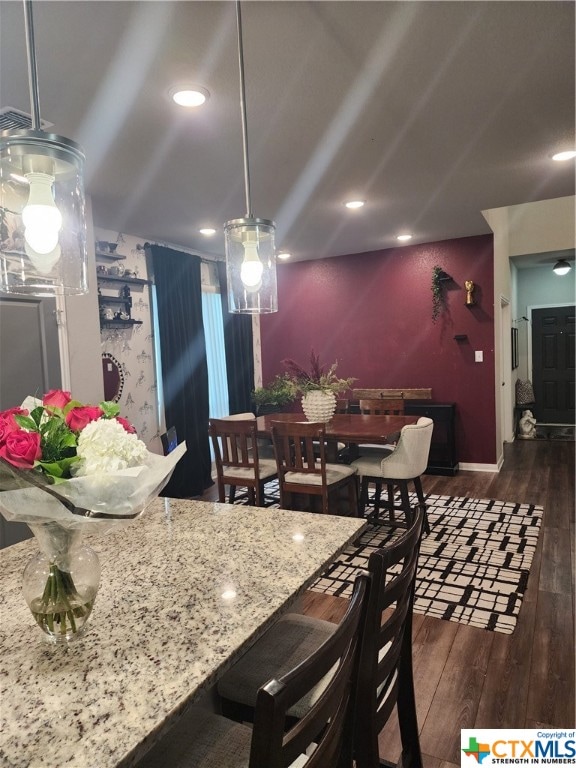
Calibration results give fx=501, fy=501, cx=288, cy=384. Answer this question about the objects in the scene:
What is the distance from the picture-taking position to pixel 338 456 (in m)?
4.16

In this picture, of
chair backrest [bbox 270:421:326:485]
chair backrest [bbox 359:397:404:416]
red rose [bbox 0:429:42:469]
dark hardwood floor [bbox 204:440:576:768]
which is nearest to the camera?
red rose [bbox 0:429:42:469]

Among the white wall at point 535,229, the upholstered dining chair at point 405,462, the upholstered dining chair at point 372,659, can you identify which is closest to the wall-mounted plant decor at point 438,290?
the white wall at point 535,229

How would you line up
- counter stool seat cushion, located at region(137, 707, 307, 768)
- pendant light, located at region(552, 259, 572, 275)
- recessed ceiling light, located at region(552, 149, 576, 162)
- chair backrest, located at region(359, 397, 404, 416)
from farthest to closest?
pendant light, located at region(552, 259, 572, 275)
chair backrest, located at region(359, 397, 404, 416)
recessed ceiling light, located at region(552, 149, 576, 162)
counter stool seat cushion, located at region(137, 707, 307, 768)

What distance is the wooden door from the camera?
8.19 m

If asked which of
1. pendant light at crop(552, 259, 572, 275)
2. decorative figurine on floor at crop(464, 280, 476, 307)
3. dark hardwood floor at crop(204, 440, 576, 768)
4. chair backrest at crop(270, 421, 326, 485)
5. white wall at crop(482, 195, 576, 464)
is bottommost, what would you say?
dark hardwood floor at crop(204, 440, 576, 768)

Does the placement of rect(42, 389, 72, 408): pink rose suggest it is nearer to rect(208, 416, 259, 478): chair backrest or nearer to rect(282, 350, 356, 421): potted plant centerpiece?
rect(208, 416, 259, 478): chair backrest

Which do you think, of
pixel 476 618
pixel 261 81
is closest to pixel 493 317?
pixel 476 618

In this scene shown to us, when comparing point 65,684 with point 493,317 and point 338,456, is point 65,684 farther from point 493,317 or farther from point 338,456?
point 493,317

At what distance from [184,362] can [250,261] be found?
3.40 metres

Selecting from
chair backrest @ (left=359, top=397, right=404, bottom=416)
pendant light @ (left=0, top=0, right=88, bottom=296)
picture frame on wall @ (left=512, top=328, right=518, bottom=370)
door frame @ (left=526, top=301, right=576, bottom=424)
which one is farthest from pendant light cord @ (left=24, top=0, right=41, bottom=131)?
door frame @ (left=526, top=301, right=576, bottom=424)

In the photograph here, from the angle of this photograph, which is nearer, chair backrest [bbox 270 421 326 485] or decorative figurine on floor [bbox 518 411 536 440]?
chair backrest [bbox 270 421 326 485]

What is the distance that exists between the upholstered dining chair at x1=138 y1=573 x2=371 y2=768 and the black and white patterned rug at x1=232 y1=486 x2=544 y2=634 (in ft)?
5.76

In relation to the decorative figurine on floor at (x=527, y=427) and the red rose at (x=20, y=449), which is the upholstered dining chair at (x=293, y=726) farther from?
the decorative figurine on floor at (x=527, y=427)

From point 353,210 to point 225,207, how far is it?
106 centimetres
